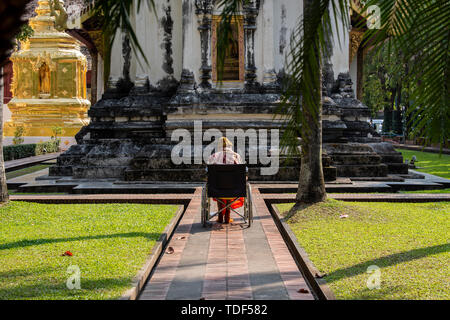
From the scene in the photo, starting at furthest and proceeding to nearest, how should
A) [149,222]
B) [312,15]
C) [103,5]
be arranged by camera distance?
[149,222] < [312,15] < [103,5]

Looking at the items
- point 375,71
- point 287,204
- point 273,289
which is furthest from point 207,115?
point 375,71

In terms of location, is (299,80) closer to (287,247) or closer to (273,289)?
(273,289)

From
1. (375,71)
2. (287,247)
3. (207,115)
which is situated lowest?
(287,247)

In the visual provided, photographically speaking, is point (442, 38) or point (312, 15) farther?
point (442, 38)

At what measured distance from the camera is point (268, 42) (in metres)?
13.5

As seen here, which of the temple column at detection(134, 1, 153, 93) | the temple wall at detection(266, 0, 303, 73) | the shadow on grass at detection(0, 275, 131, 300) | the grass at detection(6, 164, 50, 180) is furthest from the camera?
the grass at detection(6, 164, 50, 180)

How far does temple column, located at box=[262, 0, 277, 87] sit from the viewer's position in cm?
1352


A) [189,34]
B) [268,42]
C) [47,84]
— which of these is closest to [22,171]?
[189,34]

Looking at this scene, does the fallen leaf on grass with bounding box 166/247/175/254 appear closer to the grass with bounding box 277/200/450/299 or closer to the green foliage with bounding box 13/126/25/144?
the grass with bounding box 277/200/450/299

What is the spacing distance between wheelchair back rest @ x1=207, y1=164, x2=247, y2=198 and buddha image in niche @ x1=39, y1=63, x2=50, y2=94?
24803 mm

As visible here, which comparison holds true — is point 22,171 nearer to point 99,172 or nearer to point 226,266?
point 99,172

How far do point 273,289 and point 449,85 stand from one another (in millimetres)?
2245

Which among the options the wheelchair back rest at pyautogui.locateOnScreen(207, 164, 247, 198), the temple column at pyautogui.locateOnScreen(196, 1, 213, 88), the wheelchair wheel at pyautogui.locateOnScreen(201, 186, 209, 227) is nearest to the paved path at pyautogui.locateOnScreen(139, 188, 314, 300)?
the wheelchair wheel at pyautogui.locateOnScreen(201, 186, 209, 227)

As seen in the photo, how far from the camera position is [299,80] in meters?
3.60
